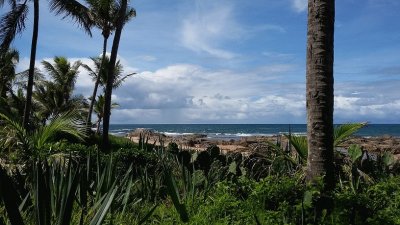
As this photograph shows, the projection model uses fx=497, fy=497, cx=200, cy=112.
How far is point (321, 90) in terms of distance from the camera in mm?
5008

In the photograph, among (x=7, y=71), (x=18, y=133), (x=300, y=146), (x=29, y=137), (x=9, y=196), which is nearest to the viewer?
(x=9, y=196)

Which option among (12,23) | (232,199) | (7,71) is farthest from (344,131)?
(7,71)

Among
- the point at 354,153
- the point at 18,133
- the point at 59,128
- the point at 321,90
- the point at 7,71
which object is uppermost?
the point at 7,71

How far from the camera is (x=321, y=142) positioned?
16.7 feet

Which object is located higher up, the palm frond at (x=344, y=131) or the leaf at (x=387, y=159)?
the palm frond at (x=344, y=131)

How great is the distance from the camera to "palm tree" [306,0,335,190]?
5035 millimetres

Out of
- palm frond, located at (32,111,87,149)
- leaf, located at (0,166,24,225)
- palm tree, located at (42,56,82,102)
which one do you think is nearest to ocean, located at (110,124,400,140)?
palm tree, located at (42,56,82,102)

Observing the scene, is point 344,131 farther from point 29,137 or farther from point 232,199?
point 29,137

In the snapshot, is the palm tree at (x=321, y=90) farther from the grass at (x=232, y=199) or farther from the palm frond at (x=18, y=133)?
the palm frond at (x=18, y=133)

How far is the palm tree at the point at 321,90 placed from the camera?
5.04 metres

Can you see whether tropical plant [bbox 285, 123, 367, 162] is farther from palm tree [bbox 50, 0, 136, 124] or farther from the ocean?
the ocean

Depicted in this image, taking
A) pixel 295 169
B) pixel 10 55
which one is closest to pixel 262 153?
pixel 295 169

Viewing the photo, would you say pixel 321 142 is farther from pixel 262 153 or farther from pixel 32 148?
pixel 32 148

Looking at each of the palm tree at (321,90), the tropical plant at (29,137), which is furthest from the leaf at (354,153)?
the tropical plant at (29,137)
